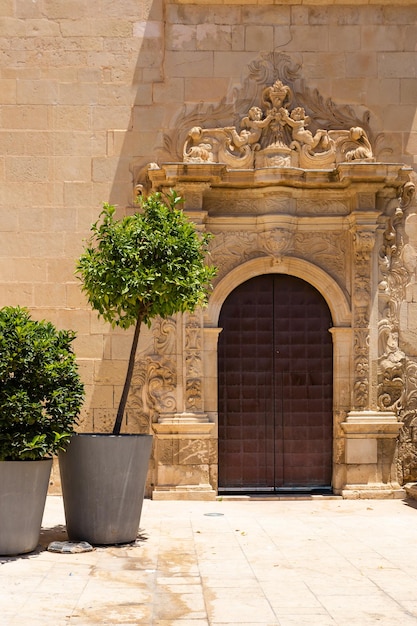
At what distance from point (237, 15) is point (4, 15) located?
2952mm

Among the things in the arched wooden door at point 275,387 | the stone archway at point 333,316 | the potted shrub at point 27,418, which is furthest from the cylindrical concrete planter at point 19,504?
the arched wooden door at point 275,387

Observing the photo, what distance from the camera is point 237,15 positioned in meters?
11.6

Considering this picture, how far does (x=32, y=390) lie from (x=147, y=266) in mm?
1543

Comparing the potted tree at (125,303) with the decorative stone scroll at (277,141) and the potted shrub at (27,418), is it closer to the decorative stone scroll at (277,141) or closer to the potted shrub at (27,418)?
the potted shrub at (27,418)

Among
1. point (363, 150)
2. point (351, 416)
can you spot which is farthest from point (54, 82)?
point (351, 416)

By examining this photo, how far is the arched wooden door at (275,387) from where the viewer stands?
1145 cm

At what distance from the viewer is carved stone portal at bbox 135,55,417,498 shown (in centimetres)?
1116

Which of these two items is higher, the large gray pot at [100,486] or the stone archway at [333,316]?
the stone archway at [333,316]

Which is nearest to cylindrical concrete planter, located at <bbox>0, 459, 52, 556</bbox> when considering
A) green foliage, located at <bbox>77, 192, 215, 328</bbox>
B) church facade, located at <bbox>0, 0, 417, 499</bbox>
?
green foliage, located at <bbox>77, 192, 215, 328</bbox>

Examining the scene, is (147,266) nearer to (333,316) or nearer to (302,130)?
(333,316)

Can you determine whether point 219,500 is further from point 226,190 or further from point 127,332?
point 226,190

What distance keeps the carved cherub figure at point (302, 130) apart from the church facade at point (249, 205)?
1.1 inches

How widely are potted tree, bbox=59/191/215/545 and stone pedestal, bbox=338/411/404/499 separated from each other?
3.60m

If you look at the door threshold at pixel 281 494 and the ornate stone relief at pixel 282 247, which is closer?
the door threshold at pixel 281 494
